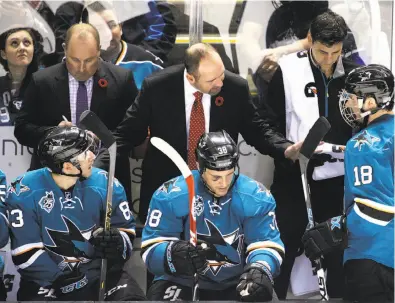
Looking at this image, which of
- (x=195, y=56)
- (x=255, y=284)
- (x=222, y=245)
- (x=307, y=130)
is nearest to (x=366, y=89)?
(x=307, y=130)

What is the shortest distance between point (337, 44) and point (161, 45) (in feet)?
2.96

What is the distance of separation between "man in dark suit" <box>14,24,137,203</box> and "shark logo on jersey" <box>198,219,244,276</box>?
2.27 ft

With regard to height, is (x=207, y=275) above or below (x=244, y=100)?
below

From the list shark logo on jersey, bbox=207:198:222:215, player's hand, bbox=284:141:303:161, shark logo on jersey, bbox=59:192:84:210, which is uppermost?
player's hand, bbox=284:141:303:161

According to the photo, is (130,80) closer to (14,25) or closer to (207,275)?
(14,25)

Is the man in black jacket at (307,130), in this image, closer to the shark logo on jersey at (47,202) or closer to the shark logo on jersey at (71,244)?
the shark logo on jersey at (71,244)

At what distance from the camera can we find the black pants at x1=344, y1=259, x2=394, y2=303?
3.90 metres

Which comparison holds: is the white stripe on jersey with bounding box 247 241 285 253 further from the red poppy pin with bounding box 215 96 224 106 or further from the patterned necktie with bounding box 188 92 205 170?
the red poppy pin with bounding box 215 96 224 106

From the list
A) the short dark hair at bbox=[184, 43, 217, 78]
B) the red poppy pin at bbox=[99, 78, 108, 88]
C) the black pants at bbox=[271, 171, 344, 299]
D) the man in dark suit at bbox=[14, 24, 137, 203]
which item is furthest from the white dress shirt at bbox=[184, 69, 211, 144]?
the black pants at bbox=[271, 171, 344, 299]

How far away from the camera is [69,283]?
163 inches

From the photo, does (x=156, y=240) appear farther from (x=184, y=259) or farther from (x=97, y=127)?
(x=97, y=127)

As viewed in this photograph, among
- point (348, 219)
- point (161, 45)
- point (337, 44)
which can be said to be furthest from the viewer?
point (161, 45)

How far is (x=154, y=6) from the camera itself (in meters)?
4.94

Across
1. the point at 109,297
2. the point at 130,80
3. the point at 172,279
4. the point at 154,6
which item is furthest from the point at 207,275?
the point at 154,6
